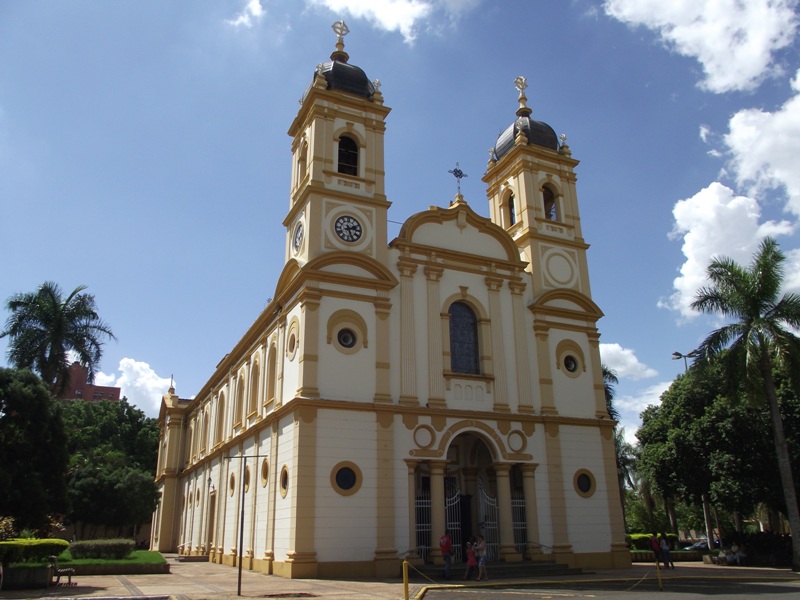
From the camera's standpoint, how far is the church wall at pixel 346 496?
21.2 metres

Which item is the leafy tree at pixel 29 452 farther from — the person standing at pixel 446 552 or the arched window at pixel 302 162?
the person standing at pixel 446 552

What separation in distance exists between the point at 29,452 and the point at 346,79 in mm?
18828

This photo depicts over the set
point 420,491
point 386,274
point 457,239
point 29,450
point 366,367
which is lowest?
point 420,491

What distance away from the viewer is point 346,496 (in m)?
21.8

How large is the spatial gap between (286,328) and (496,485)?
970cm

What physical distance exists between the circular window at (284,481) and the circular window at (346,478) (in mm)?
1730

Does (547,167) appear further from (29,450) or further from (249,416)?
(29,450)

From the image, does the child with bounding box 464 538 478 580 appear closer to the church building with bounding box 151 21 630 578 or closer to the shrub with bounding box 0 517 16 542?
the church building with bounding box 151 21 630 578

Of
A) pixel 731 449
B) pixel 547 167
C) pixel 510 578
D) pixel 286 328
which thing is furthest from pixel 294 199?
pixel 731 449

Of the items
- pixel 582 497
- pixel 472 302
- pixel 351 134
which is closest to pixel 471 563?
pixel 582 497

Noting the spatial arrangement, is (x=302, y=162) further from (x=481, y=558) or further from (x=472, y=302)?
(x=481, y=558)

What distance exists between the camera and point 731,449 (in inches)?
1160

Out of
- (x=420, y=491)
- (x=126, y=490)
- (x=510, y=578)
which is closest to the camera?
(x=510, y=578)

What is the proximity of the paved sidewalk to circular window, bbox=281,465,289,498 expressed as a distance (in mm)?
2608
